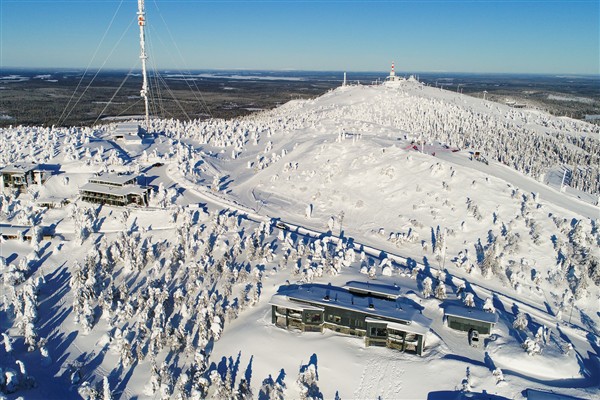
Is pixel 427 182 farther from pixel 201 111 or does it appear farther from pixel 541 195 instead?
pixel 201 111

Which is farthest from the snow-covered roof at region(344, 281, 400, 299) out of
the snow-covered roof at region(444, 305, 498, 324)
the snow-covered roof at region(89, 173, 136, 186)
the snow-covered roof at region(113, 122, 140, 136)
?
the snow-covered roof at region(113, 122, 140, 136)

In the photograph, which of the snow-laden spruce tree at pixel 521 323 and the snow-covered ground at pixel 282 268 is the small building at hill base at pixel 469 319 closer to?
the snow-covered ground at pixel 282 268

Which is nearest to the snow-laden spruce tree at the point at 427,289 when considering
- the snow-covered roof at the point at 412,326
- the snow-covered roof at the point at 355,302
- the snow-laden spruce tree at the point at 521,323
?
the snow-covered roof at the point at 355,302

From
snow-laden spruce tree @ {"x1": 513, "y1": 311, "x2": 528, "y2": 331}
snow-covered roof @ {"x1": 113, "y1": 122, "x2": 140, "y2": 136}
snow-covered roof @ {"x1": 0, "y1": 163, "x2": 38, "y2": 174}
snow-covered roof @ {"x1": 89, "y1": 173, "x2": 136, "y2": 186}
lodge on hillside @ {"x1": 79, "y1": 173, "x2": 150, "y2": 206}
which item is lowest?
snow-laden spruce tree @ {"x1": 513, "y1": 311, "x2": 528, "y2": 331}

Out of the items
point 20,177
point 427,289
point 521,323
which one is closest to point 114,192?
point 20,177

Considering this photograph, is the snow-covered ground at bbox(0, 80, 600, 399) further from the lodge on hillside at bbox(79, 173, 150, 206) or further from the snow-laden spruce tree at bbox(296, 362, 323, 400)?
the lodge on hillside at bbox(79, 173, 150, 206)

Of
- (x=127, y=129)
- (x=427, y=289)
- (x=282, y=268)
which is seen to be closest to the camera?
(x=427, y=289)

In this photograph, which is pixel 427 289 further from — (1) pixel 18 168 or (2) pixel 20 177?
(1) pixel 18 168
